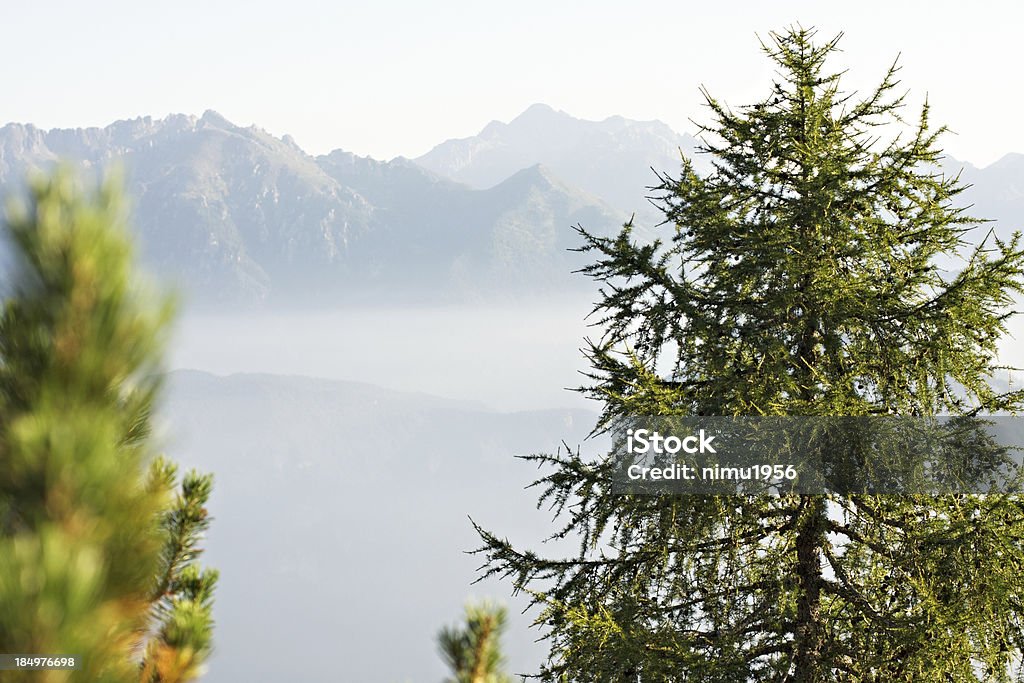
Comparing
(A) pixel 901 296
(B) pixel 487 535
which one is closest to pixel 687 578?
(B) pixel 487 535

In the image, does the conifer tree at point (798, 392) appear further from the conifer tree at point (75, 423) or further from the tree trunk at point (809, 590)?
the conifer tree at point (75, 423)

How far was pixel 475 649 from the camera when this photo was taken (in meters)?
2.59

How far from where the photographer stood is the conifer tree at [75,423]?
4.34 ft

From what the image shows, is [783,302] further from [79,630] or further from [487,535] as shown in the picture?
[79,630]

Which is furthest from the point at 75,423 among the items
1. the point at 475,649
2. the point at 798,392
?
the point at 798,392

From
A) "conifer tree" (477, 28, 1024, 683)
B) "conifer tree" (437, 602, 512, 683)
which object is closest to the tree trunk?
"conifer tree" (477, 28, 1024, 683)

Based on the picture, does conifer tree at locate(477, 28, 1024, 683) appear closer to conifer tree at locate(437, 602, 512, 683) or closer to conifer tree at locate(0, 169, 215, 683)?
conifer tree at locate(437, 602, 512, 683)

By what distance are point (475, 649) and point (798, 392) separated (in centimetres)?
426

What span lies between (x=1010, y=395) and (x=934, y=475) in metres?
1.00

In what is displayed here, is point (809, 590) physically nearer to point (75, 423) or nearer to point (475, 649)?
point (475, 649)

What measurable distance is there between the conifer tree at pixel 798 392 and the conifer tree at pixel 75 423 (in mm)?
4830

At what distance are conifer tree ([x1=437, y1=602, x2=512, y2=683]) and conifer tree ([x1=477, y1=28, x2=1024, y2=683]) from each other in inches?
135

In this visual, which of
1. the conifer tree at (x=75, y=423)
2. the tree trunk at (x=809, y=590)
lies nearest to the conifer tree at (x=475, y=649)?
the conifer tree at (x=75, y=423)

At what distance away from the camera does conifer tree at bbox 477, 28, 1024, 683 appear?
18.6 ft
